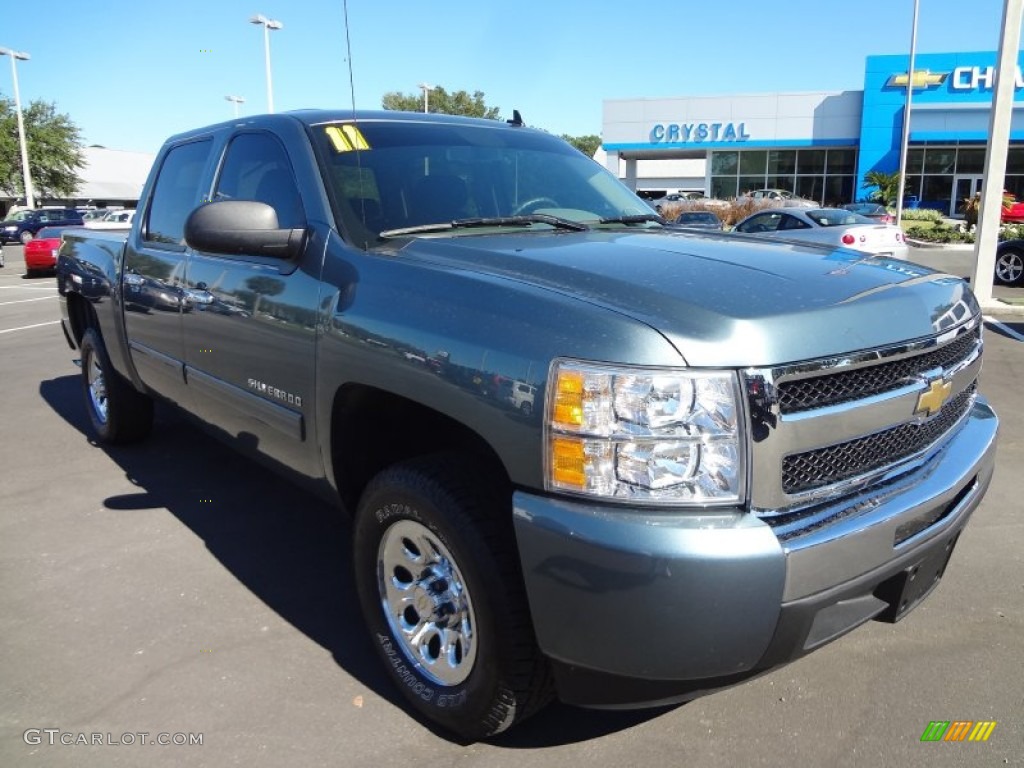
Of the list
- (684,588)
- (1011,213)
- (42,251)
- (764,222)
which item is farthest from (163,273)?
(1011,213)

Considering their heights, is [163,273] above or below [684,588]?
above

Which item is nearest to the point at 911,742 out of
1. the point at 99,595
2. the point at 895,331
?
the point at 895,331

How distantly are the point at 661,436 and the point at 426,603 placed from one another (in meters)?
1.07

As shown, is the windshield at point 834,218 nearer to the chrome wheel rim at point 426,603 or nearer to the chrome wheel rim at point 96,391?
the chrome wheel rim at point 96,391

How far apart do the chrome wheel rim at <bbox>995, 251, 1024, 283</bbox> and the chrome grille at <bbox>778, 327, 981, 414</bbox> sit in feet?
47.0

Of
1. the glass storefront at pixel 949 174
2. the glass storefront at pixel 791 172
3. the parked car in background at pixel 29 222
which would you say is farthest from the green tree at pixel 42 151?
the glass storefront at pixel 949 174

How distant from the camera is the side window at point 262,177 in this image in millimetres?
3180

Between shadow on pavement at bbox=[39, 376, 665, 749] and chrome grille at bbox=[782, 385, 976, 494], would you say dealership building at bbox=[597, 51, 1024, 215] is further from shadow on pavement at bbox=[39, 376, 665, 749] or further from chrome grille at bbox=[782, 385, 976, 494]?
chrome grille at bbox=[782, 385, 976, 494]

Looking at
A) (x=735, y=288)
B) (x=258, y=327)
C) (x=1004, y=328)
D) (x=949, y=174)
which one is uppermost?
(x=949, y=174)

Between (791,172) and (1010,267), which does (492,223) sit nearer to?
(1010,267)

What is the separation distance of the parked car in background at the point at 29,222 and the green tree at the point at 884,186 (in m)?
35.8

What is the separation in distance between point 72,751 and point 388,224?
203 cm

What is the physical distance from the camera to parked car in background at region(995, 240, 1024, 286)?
14328 mm

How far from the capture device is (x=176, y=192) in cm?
440
